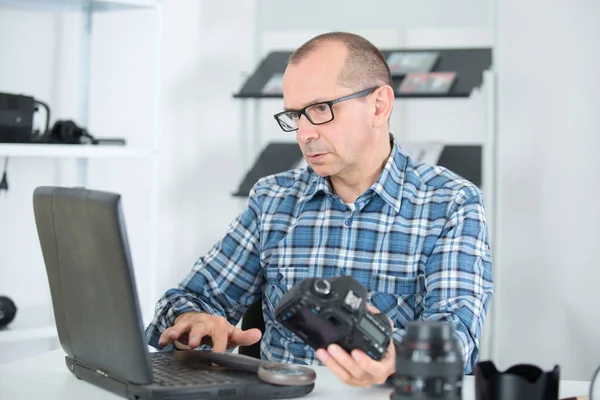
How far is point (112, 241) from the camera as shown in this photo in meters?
1.10

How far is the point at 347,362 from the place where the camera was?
1.18m

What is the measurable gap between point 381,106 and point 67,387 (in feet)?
Answer: 2.79

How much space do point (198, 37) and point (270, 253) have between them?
6.64 feet

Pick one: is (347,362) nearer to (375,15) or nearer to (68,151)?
(68,151)

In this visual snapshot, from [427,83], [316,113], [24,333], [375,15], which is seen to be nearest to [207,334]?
[316,113]

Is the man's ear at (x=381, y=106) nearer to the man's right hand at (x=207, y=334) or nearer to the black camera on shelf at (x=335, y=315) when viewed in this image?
the man's right hand at (x=207, y=334)

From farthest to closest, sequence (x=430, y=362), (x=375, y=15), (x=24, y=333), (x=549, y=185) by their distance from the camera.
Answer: (x=375, y=15) → (x=549, y=185) → (x=24, y=333) → (x=430, y=362)

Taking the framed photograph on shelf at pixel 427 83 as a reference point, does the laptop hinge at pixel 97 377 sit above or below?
below

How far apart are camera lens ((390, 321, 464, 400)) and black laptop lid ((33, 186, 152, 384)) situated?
359 mm

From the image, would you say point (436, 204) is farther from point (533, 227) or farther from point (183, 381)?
point (533, 227)

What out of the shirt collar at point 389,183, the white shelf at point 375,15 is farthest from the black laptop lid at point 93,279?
the white shelf at point 375,15

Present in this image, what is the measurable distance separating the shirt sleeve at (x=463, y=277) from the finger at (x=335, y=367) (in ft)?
0.88

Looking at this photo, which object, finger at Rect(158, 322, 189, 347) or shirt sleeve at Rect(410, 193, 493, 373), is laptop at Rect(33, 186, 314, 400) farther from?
shirt sleeve at Rect(410, 193, 493, 373)

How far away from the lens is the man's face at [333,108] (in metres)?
1.70
